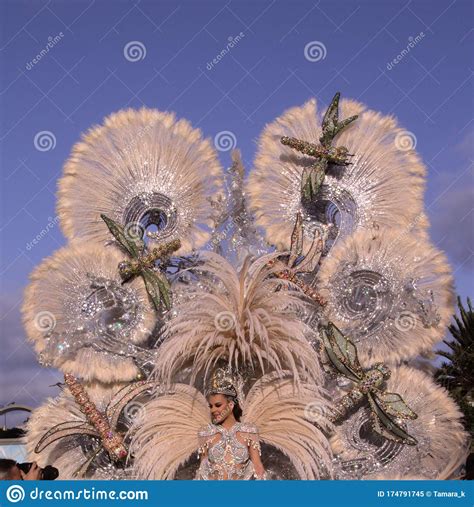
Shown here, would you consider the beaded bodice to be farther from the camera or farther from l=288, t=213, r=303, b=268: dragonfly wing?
l=288, t=213, r=303, b=268: dragonfly wing

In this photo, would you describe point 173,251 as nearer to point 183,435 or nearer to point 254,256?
point 254,256

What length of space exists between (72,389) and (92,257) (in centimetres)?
129

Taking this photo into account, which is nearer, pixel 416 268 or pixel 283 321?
pixel 283 321

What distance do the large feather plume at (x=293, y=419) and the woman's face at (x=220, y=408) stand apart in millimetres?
277

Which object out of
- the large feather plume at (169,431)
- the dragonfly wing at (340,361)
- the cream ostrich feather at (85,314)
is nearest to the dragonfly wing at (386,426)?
the dragonfly wing at (340,361)

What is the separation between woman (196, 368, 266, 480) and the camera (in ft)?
21.4

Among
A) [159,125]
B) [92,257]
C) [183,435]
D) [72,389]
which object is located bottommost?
[183,435]

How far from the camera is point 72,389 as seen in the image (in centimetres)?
729

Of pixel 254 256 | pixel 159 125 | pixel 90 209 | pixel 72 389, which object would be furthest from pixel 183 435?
pixel 159 125

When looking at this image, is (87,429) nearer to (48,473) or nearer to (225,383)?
(48,473)

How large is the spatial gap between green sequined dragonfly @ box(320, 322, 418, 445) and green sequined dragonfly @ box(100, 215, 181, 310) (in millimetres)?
1618

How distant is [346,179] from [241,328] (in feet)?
6.97

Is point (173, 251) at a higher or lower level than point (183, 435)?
higher

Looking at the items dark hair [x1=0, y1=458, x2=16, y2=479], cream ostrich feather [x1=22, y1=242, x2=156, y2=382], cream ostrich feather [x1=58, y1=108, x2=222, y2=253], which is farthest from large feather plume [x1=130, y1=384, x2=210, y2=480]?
cream ostrich feather [x1=58, y1=108, x2=222, y2=253]
